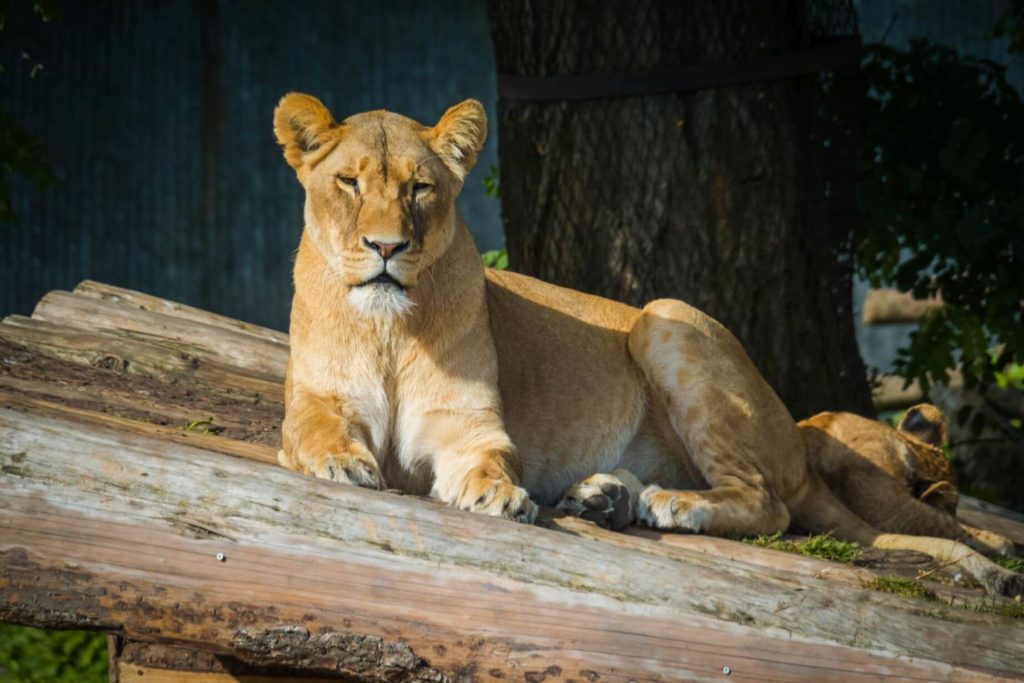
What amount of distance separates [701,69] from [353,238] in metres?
2.20

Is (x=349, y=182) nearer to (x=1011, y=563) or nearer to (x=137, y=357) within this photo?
(x=137, y=357)

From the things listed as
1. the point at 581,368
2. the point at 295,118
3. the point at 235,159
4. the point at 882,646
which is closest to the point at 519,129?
the point at 581,368

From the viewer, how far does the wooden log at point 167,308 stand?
228 inches

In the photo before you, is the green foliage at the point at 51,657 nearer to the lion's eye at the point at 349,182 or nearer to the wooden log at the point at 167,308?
the wooden log at the point at 167,308

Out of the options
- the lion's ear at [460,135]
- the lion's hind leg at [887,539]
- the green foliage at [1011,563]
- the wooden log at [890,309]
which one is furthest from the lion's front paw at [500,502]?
the wooden log at [890,309]

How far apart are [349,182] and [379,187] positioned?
98mm

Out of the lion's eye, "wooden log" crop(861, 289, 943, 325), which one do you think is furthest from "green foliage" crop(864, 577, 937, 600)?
"wooden log" crop(861, 289, 943, 325)

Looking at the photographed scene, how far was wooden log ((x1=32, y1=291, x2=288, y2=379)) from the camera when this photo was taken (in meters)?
5.39

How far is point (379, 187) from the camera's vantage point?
3605mm

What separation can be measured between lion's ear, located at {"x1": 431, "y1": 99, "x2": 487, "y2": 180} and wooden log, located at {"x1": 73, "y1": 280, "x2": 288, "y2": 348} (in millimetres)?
2110

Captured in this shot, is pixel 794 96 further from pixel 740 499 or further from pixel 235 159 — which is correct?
pixel 235 159

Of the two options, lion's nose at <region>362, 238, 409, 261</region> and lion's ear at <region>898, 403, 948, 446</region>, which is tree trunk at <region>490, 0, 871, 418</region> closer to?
lion's ear at <region>898, 403, 948, 446</region>

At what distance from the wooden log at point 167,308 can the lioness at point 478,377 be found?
162 centimetres

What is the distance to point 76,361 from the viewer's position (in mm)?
4859
